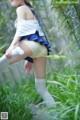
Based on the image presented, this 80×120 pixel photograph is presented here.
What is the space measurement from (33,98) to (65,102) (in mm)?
1629

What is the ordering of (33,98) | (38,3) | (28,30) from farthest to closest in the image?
(38,3), (33,98), (28,30)

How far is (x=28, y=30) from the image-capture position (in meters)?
3.77

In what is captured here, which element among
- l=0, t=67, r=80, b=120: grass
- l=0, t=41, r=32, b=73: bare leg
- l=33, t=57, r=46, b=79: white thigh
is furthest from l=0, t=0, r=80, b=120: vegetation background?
l=0, t=41, r=32, b=73: bare leg

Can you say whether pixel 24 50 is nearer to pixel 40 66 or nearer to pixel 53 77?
pixel 40 66

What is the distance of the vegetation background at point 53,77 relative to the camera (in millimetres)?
3548

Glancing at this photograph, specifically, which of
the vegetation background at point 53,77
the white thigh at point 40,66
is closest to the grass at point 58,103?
the vegetation background at point 53,77

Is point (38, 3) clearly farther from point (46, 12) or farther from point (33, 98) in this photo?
point (33, 98)

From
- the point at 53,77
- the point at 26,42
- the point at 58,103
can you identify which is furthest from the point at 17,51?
the point at 53,77

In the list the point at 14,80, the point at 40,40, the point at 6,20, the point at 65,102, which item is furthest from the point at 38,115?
the point at 6,20

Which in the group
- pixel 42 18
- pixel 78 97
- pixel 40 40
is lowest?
pixel 78 97

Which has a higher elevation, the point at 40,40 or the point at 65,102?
the point at 40,40

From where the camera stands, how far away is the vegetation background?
3.55 meters

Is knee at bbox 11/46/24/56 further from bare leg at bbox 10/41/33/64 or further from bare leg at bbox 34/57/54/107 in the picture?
bare leg at bbox 34/57/54/107

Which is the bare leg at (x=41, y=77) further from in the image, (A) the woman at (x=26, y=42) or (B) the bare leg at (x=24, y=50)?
(B) the bare leg at (x=24, y=50)
